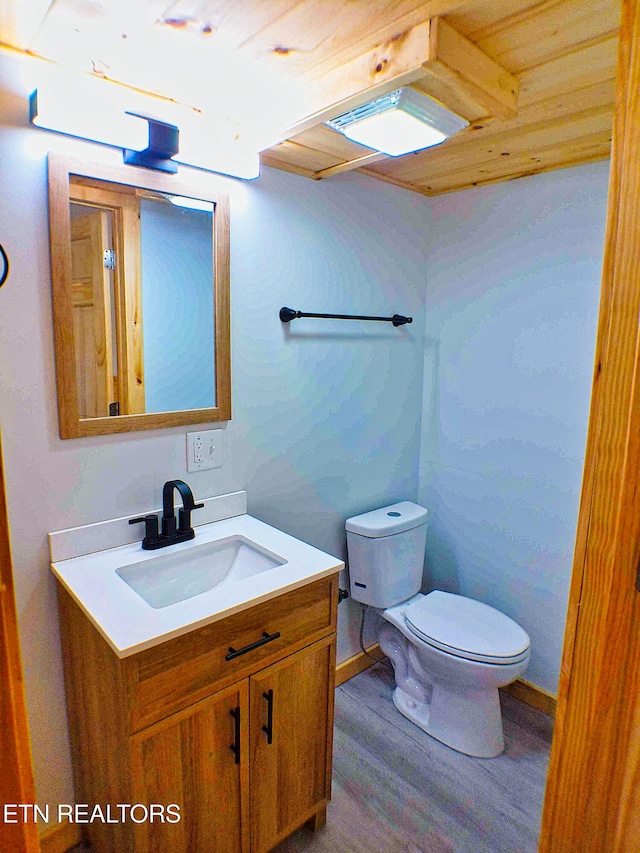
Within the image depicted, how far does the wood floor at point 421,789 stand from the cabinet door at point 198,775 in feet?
1.28

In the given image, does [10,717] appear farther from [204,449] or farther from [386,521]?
[386,521]

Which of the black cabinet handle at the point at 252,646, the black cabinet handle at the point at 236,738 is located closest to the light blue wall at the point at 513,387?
the black cabinet handle at the point at 252,646

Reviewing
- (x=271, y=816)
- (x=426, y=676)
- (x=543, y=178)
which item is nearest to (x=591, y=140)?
(x=543, y=178)

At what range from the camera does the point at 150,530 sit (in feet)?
5.18

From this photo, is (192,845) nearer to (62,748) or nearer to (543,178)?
(62,748)

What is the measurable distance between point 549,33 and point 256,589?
57.9 inches

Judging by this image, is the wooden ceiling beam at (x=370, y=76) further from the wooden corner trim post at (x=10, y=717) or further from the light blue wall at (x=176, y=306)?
the wooden corner trim post at (x=10, y=717)

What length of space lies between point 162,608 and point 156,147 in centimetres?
121

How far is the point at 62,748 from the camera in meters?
1.56

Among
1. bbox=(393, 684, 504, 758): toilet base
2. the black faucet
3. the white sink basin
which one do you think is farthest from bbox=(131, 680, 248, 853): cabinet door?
bbox=(393, 684, 504, 758): toilet base

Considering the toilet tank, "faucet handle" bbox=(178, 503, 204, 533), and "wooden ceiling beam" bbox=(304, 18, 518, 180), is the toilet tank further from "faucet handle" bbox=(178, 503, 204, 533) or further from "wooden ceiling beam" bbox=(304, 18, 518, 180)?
"wooden ceiling beam" bbox=(304, 18, 518, 180)

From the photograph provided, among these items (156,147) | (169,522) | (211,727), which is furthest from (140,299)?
(211,727)

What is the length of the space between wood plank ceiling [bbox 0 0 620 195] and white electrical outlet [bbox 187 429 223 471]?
0.94 metres

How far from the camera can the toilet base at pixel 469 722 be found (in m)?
1.99
